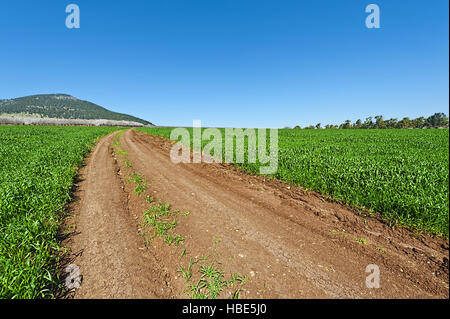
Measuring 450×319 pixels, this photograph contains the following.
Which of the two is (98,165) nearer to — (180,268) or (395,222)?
(180,268)

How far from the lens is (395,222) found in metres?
4.24

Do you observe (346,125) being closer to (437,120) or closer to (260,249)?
(437,120)

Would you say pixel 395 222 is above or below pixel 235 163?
below

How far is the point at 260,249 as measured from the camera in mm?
3557

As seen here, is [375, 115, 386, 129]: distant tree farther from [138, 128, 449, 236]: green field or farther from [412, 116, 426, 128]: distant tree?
[138, 128, 449, 236]: green field

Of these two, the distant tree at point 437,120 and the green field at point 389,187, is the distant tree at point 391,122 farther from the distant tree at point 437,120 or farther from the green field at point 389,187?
the green field at point 389,187

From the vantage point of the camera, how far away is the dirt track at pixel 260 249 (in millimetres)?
2729

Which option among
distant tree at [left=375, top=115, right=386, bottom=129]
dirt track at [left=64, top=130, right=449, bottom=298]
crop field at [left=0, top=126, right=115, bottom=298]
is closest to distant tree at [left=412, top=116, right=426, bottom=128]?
distant tree at [left=375, top=115, right=386, bottom=129]

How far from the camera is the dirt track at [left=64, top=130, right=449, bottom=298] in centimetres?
273

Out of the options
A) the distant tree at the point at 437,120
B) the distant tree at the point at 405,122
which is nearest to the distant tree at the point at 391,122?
the distant tree at the point at 405,122
